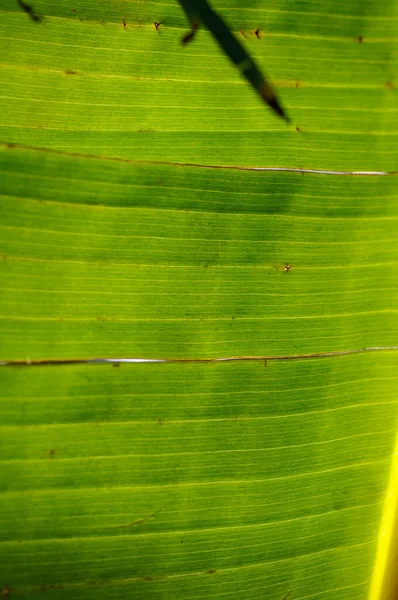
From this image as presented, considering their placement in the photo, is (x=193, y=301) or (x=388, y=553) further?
(x=388, y=553)

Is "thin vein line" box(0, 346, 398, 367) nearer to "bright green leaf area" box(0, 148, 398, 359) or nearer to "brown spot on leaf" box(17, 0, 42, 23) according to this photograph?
"bright green leaf area" box(0, 148, 398, 359)

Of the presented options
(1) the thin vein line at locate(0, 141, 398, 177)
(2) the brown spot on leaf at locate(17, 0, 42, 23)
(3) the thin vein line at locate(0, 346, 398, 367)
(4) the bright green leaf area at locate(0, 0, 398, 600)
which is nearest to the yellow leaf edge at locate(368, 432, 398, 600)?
(4) the bright green leaf area at locate(0, 0, 398, 600)

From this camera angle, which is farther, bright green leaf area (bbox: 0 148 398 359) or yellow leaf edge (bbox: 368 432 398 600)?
yellow leaf edge (bbox: 368 432 398 600)

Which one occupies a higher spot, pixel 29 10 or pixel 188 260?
pixel 29 10

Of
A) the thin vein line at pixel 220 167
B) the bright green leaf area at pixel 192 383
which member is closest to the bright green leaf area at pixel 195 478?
the bright green leaf area at pixel 192 383

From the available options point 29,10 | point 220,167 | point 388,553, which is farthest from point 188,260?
point 388,553

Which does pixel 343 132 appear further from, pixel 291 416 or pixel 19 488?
pixel 19 488

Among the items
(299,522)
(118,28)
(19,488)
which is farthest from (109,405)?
(118,28)

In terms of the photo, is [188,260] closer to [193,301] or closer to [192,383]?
[193,301]

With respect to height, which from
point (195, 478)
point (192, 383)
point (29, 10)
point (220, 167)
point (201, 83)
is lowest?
point (195, 478)

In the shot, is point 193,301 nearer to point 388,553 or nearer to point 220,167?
point 220,167
